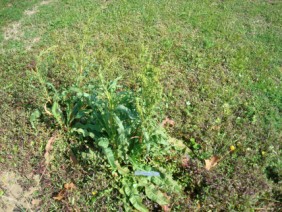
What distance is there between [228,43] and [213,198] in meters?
3.63

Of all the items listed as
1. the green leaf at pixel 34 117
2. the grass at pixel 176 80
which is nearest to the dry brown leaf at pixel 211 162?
the grass at pixel 176 80

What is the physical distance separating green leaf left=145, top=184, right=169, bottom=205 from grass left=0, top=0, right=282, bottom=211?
0.25 ft

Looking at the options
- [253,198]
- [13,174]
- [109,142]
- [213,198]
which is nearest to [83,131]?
[109,142]

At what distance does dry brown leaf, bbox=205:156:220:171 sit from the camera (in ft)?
12.1

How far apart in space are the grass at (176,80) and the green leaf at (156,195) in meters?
0.08

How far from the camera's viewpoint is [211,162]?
12.4 feet

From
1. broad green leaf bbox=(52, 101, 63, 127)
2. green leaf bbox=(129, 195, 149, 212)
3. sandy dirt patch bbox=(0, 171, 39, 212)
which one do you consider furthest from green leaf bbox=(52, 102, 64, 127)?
green leaf bbox=(129, 195, 149, 212)

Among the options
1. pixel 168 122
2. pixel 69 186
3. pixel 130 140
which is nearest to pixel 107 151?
pixel 130 140

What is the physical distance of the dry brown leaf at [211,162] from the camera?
370 cm

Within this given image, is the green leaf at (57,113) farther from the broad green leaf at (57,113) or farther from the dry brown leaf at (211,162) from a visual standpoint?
the dry brown leaf at (211,162)

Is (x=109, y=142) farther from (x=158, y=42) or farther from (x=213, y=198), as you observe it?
(x=158, y=42)

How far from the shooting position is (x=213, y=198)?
11.1 ft

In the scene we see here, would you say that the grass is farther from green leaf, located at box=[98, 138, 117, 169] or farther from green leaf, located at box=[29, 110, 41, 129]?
green leaf, located at box=[98, 138, 117, 169]

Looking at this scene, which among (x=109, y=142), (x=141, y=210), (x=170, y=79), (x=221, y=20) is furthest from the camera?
(x=221, y=20)
